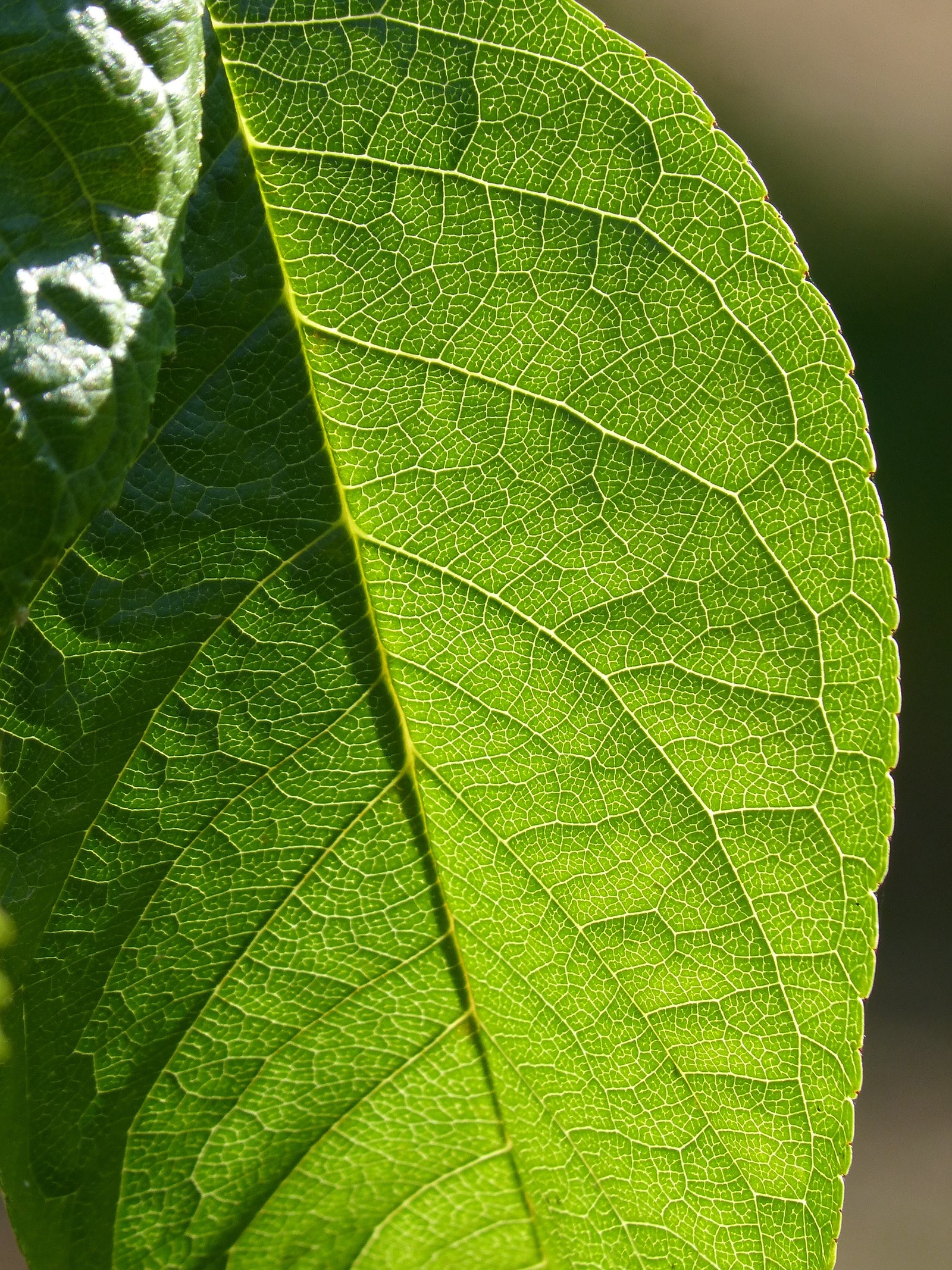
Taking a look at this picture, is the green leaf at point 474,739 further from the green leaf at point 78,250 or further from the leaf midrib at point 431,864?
the green leaf at point 78,250

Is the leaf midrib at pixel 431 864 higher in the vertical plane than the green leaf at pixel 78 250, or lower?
lower

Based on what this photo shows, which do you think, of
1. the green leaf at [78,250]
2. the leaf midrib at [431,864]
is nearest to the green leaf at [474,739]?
the leaf midrib at [431,864]

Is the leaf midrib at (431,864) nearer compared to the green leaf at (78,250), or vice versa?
the green leaf at (78,250)

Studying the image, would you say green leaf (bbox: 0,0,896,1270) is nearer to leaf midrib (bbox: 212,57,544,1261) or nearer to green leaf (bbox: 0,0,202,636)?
leaf midrib (bbox: 212,57,544,1261)

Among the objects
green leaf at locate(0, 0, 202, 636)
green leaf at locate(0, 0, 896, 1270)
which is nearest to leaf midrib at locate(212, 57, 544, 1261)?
green leaf at locate(0, 0, 896, 1270)

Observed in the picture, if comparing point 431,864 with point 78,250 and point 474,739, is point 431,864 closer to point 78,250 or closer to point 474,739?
point 474,739

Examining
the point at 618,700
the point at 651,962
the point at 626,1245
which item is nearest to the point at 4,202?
the point at 618,700
